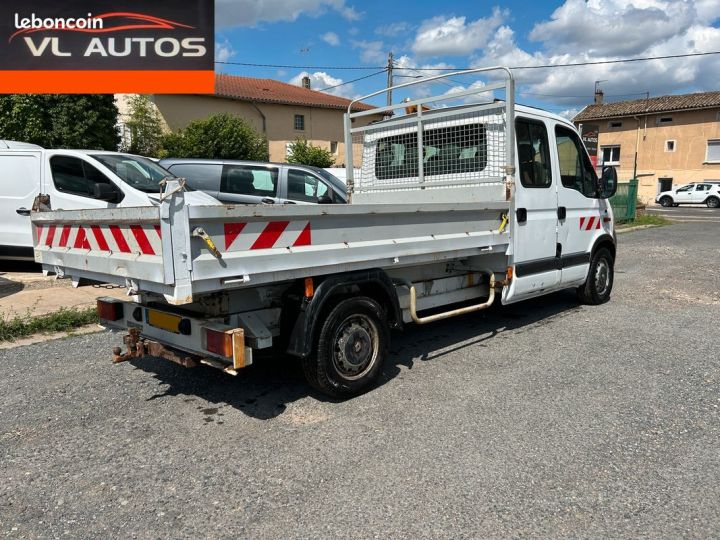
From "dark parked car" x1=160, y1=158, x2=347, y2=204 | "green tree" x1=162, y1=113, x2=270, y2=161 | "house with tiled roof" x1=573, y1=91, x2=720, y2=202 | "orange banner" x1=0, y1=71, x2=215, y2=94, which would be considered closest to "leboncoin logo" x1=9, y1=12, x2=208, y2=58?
"orange banner" x1=0, y1=71, x2=215, y2=94

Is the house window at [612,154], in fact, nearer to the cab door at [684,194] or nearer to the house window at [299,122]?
the cab door at [684,194]

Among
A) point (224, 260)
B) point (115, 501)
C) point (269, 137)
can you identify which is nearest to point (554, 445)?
point (224, 260)

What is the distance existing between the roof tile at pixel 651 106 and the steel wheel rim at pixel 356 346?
44.4 metres

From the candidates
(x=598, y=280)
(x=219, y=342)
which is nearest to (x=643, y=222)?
(x=598, y=280)

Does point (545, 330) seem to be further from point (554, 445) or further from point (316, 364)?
point (316, 364)

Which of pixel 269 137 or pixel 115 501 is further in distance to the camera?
pixel 269 137

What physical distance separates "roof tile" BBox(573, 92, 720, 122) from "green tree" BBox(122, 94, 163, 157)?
35653 millimetres

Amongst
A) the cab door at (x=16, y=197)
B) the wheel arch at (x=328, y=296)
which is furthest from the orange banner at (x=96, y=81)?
the wheel arch at (x=328, y=296)

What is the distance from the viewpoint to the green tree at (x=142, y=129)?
27.2m

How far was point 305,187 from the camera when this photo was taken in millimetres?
9938

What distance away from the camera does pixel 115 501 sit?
2.81 meters

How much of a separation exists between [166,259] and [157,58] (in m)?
14.9

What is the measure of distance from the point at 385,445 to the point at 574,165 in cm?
437

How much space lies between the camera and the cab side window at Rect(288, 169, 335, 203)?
9.85 m
